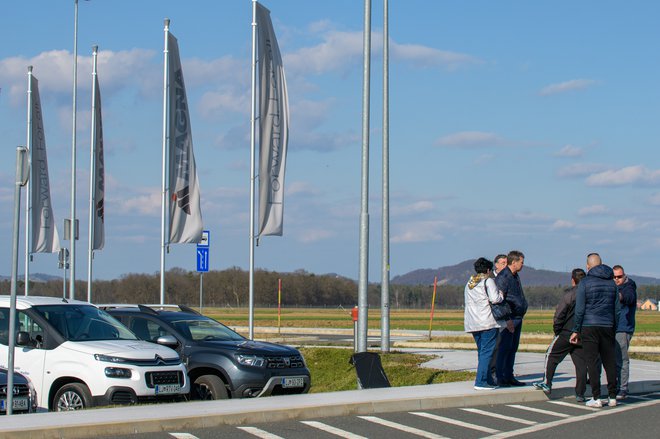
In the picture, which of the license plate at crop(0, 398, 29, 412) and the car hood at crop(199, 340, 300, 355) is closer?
the license plate at crop(0, 398, 29, 412)

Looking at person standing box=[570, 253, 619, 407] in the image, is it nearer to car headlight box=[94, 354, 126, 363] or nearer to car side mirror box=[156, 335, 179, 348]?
car side mirror box=[156, 335, 179, 348]

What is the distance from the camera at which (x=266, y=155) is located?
23156 mm

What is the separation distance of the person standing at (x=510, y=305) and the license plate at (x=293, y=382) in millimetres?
3014

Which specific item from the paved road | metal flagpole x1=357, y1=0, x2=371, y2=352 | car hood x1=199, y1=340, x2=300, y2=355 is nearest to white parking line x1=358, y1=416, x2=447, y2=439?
the paved road

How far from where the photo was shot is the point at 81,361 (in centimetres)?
1233

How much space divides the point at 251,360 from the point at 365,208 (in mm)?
5465

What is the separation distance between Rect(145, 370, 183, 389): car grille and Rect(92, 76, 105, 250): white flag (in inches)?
729

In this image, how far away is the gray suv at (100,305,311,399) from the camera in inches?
549

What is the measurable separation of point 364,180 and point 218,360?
599 cm

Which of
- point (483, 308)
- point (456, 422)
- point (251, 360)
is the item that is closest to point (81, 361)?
point (251, 360)

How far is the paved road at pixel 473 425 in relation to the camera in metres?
10.7

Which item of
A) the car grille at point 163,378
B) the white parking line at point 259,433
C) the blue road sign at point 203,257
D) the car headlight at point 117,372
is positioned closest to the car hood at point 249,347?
the car grille at point 163,378

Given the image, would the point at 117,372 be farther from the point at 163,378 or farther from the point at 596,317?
the point at 596,317

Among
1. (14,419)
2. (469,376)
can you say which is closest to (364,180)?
(469,376)
